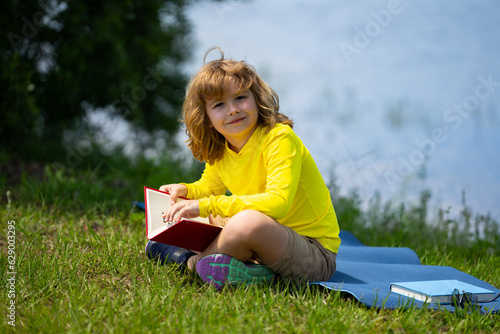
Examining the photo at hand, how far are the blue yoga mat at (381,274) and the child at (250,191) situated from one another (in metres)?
0.21

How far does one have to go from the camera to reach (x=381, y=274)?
2.52 m

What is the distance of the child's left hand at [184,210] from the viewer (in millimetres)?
2029

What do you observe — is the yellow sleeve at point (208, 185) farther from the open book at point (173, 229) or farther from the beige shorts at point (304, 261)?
the beige shorts at point (304, 261)

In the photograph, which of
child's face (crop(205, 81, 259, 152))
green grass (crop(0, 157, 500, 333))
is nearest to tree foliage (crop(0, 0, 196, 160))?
green grass (crop(0, 157, 500, 333))

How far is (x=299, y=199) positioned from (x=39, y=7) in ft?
12.8

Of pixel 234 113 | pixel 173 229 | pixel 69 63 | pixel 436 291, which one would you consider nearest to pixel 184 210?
pixel 173 229

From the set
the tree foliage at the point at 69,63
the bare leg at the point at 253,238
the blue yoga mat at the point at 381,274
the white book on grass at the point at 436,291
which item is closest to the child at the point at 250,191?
the bare leg at the point at 253,238

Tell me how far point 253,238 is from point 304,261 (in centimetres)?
30

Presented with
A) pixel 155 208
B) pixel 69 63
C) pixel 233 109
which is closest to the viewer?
pixel 233 109

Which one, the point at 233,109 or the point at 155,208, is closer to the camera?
the point at 233,109

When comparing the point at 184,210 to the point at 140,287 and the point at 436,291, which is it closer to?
the point at 140,287

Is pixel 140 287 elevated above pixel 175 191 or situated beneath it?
situated beneath

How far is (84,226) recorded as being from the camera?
3176 mm

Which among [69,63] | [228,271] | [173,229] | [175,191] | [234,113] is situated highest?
[69,63]
